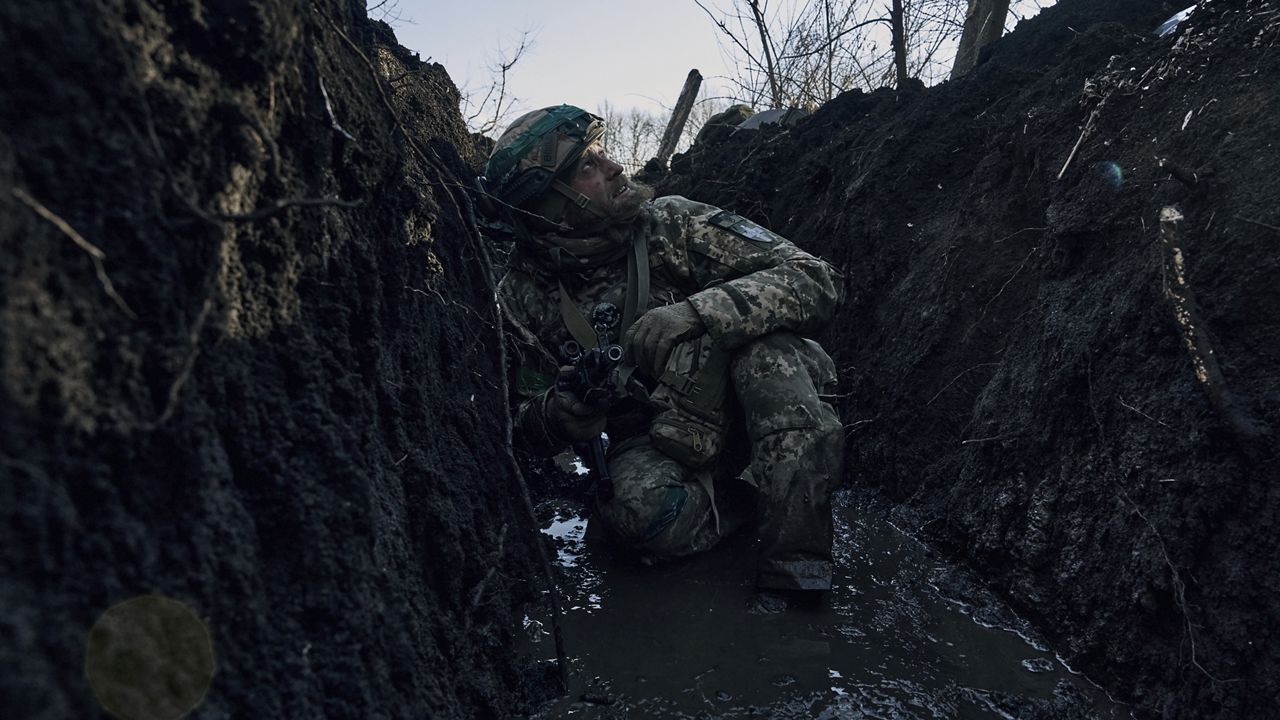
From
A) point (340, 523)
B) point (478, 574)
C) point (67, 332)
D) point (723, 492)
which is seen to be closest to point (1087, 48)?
point (723, 492)

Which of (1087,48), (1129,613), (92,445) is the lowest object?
(1129,613)

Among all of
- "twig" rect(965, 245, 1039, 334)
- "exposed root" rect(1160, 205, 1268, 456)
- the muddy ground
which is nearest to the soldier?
the muddy ground

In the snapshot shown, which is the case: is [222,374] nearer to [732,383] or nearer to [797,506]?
[797,506]

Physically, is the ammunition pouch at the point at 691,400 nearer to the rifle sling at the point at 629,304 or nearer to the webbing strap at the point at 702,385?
the webbing strap at the point at 702,385

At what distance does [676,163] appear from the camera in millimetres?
7723

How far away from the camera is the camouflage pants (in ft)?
8.73

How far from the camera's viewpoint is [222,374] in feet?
3.72

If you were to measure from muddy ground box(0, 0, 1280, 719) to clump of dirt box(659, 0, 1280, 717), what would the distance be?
12 mm

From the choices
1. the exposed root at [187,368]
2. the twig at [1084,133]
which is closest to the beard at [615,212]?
the twig at [1084,133]

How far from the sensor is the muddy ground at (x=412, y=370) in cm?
86

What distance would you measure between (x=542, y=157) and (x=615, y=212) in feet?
1.21

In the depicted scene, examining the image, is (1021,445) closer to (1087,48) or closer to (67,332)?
(1087,48)

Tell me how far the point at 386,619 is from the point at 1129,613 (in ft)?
6.04

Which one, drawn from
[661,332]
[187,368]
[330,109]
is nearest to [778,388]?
[661,332]
